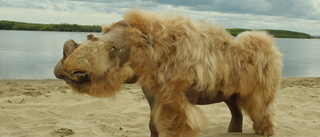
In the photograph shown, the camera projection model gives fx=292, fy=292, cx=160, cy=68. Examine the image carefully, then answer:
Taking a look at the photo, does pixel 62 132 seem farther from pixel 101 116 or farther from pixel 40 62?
pixel 40 62

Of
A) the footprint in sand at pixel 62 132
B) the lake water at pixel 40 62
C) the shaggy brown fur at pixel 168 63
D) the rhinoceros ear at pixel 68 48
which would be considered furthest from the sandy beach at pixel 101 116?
the lake water at pixel 40 62

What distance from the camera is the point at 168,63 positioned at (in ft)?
8.58

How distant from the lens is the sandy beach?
4.08m

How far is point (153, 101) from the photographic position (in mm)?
2820

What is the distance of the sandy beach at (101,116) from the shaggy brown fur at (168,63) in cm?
68

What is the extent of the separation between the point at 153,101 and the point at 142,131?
1.62 meters

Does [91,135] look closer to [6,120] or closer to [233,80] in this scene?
[6,120]

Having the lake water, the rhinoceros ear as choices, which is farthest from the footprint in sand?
the rhinoceros ear

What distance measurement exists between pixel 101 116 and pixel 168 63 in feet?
8.93

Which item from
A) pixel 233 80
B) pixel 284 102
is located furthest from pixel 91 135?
pixel 284 102

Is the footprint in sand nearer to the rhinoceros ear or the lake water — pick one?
the lake water

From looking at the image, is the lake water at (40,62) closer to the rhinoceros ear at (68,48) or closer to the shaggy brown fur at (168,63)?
the shaggy brown fur at (168,63)

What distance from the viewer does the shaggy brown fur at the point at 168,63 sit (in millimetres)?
2445

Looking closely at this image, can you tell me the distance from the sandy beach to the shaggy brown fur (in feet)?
2.23
